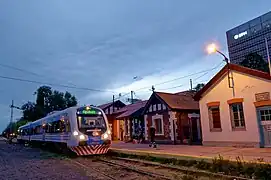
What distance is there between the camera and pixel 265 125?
12781mm

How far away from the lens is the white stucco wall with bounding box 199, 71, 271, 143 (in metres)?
13.1

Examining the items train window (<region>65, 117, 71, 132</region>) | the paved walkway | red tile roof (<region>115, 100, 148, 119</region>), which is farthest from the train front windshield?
red tile roof (<region>115, 100, 148, 119</region>)

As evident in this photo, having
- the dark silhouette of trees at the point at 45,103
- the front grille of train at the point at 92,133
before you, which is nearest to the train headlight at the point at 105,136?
the front grille of train at the point at 92,133

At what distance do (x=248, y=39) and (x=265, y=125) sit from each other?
16.8 m

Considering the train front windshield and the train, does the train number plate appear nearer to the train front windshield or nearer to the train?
the train

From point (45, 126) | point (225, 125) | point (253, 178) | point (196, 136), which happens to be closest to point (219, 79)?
point (225, 125)

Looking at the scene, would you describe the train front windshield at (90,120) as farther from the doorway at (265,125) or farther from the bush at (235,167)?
the doorway at (265,125)

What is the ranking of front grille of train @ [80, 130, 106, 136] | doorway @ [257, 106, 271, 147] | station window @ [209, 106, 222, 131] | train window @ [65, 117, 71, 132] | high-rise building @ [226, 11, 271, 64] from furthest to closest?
high-rise building @ [226, 11, 271, 64] → station window @ [209, 106, 222, 131] → train window @ [65, 117, 71, 132] → front grille of train @ [80, 130, 106, 136] → doorway @ [257, 106, 271, 147]

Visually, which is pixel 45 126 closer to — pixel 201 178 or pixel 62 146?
pixel 62 146

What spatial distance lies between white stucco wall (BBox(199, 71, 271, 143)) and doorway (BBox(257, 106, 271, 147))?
0.73ft

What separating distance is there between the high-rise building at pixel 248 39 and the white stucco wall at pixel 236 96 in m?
11.5

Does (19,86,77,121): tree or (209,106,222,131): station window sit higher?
(19,86,77,121): tree

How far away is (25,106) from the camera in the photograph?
6681 centimetres

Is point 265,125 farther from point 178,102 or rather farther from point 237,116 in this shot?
point 178,102
